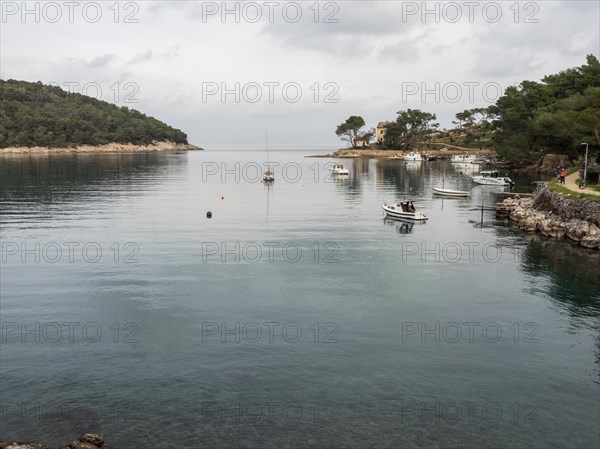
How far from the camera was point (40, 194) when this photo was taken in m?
98.0

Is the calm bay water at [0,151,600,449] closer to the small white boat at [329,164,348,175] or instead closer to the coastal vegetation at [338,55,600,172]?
the coastal vegetation at [338,55,600,172]

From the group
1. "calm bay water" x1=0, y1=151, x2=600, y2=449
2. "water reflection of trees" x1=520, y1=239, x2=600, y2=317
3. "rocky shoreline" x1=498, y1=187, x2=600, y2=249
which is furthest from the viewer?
"rocky shoreline" x1=498, y1=187, x2=600, y2=249

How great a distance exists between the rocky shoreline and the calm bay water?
10.5 feet

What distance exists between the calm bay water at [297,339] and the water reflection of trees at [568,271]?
0.25 m

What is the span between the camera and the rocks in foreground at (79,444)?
1875 cm

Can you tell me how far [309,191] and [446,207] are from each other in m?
35.5

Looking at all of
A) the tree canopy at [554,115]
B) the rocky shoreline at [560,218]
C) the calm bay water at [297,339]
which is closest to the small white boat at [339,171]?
the tree canopy at [554,115]

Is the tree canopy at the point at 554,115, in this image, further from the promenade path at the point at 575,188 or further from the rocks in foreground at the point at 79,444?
the rocks in foreground at the point at 79,444

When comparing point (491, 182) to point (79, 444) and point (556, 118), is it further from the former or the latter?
point (79, 444)

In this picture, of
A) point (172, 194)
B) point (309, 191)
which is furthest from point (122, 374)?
point (309, 191)

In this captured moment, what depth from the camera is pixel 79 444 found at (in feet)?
63.3

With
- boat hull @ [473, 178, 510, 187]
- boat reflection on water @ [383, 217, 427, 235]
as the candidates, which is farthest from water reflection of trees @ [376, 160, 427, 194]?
boat reflection on water @ [383, 217, 427, 235]

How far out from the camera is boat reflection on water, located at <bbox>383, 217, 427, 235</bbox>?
6822 cm

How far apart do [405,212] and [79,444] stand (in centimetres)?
6137
